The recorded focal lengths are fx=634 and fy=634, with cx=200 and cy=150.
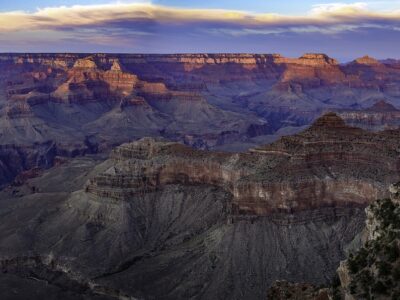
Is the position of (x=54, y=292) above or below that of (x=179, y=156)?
below

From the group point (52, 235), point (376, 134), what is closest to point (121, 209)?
point (52, 235)

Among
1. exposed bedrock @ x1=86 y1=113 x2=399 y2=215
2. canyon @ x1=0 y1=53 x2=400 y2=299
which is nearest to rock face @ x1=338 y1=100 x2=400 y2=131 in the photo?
canyon @ x1=0 y1=53 x2=400 y2=299

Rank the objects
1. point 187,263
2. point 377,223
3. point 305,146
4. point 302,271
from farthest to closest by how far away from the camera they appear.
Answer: point 305,146, point 187,263, point 302,271, point 377,223

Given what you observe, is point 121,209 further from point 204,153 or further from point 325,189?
point 325,189

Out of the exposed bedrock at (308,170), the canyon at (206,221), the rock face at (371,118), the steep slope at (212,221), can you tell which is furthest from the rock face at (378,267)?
the rock face at (371,118)

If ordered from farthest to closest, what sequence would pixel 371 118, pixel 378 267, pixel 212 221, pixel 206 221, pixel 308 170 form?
pixel 371 118 < pixel 206 221 < pixel 212 221 < pixel 308 170 < pixel 378 267

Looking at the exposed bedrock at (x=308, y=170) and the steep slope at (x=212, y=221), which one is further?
the exposed bedrock at (x=308, y=170)

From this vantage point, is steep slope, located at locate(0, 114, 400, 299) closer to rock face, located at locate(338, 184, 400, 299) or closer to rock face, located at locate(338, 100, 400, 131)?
rock face, located at locate(338, 184, 400, 299)

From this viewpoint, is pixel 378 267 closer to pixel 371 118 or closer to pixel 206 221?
pixel 206 221

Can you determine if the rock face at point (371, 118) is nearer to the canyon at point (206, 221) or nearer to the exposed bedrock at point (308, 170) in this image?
the canyon at point (206, 221)

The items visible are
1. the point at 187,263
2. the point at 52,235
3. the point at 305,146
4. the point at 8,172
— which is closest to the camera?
the point at 187,263

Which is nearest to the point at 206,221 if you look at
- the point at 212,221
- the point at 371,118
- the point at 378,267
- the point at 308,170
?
the point at 212,221
